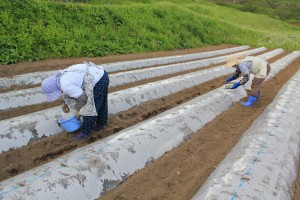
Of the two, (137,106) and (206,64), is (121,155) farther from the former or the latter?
(206,64)

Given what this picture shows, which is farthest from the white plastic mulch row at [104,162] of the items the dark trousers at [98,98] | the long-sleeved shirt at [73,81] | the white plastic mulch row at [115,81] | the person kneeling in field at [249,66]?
the white plastic mulch row at [115,81]

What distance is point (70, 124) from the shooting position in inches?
173

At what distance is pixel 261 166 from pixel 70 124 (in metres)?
2.48

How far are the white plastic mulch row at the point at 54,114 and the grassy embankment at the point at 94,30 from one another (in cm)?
395

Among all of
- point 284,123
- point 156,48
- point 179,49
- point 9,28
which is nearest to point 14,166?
point 284,123

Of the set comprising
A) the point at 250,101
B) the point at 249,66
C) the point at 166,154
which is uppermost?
the point at 249,66

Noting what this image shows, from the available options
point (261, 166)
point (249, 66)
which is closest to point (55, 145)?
point (261, 166)

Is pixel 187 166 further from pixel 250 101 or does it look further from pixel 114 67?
pixel 114 67

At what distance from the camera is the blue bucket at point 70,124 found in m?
4.38

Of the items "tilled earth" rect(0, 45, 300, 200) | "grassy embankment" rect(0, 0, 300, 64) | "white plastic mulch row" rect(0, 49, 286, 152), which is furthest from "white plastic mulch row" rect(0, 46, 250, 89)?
"white plastic mulch row" rect(0, 49, 286, 152)

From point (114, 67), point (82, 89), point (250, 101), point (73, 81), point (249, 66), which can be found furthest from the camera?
point (114, 67)

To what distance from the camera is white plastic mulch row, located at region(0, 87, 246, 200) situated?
9.38 feet

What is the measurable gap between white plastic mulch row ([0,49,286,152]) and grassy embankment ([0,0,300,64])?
3.95 m

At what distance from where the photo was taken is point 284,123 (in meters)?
4.75
